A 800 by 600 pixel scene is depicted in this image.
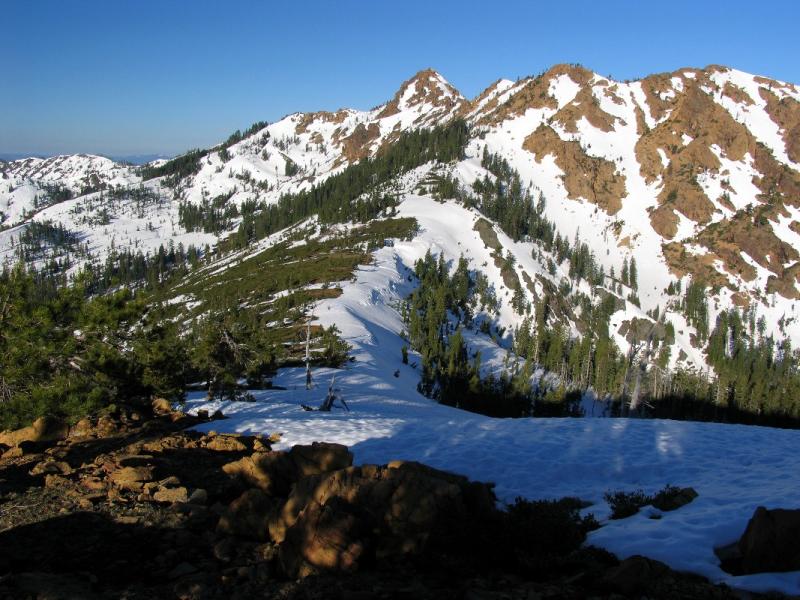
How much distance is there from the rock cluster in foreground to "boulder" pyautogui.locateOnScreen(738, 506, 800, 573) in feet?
2.64

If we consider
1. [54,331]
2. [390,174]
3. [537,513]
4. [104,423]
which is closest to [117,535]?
[537,513]

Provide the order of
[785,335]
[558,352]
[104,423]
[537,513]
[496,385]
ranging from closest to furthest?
[537,513], [104,423], [496,385], [558,352], [785,335]

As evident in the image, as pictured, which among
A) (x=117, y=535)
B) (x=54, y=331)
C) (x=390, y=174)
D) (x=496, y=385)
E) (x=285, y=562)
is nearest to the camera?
(x=285, y=562)

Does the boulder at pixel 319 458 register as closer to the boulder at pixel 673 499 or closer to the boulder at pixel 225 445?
the boulder at pixel 225 445

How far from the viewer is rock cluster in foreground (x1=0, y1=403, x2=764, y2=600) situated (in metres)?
6.09

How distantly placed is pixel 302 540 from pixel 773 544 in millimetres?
6071

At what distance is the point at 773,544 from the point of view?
629 cm

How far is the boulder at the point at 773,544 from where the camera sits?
618cm

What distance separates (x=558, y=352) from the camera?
3898 inches

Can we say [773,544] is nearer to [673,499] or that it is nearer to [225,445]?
[673,499]

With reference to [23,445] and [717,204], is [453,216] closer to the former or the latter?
[717,204]

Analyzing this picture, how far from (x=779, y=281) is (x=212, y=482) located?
218 metres

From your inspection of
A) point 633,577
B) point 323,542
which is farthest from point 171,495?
point 633,577

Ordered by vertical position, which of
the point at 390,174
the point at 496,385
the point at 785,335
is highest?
the point at 390,174
